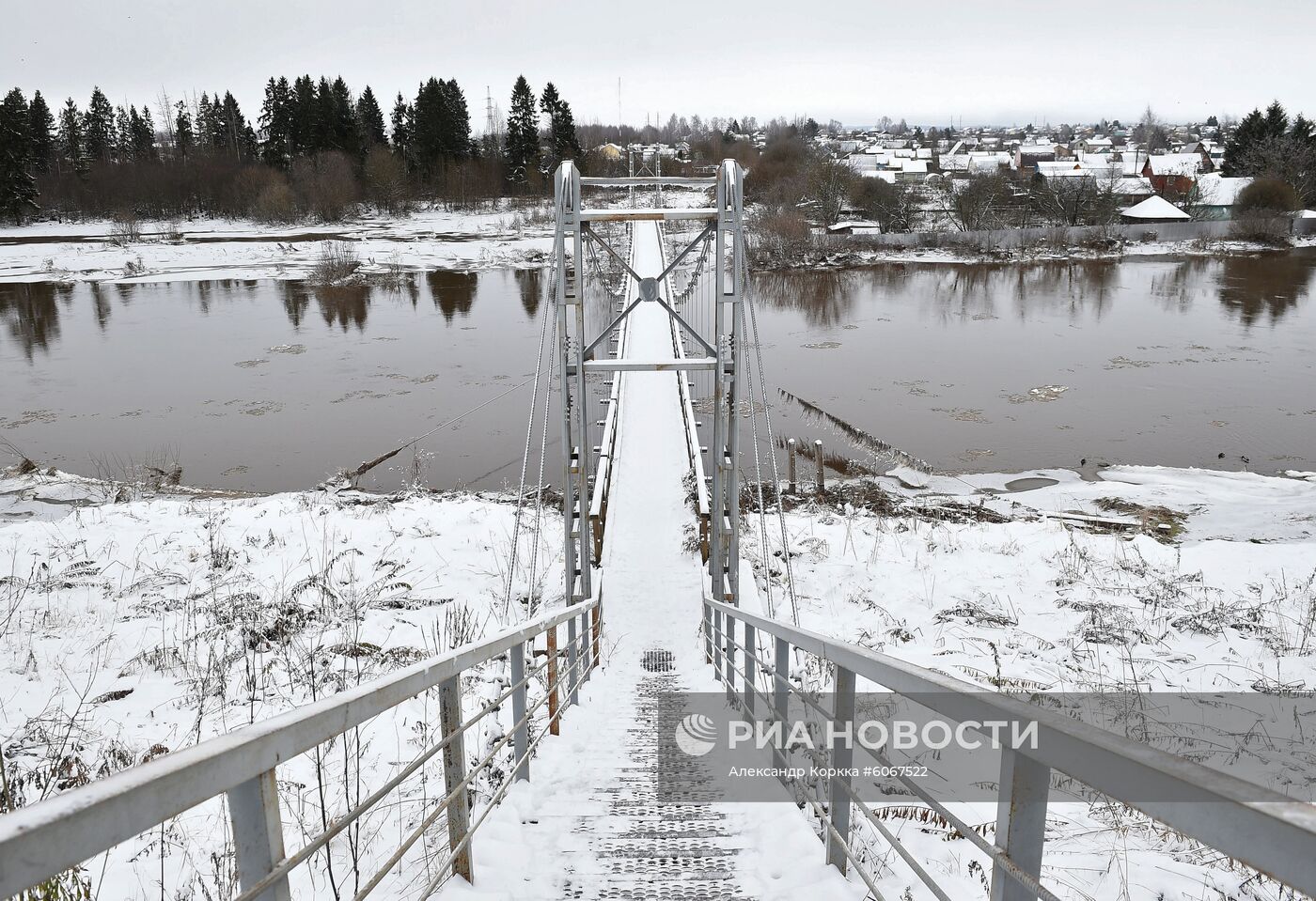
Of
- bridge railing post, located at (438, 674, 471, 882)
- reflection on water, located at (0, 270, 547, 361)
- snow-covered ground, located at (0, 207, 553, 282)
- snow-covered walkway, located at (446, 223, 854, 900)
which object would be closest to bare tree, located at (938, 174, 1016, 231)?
snow-covered ground, located at (0, 207, 553, 282)

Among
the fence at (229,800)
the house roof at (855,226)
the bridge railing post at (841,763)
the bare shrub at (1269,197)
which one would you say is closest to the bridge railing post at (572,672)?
the bridge railing post at (841,763)

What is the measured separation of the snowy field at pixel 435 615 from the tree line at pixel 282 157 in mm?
43727

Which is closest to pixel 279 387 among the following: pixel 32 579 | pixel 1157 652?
pixel 32 579

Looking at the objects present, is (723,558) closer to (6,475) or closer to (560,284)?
(560,284)

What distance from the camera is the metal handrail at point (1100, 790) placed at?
2.60ft

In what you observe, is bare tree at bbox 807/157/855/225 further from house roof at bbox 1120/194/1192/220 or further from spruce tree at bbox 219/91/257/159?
spruce tree at bbox 219/91/257/159

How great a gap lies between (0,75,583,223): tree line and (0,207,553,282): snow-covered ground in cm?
187

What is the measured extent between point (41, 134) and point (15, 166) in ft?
36.5

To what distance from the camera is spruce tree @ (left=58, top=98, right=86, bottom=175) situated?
53938 mm

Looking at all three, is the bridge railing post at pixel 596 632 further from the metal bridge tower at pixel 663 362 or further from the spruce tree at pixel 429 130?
the spruce tree at pixel 429 130

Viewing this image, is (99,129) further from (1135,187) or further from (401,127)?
(1135,187)

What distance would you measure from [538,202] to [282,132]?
1842 cm

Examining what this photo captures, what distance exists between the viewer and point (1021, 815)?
1234mm

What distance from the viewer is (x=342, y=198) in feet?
155
